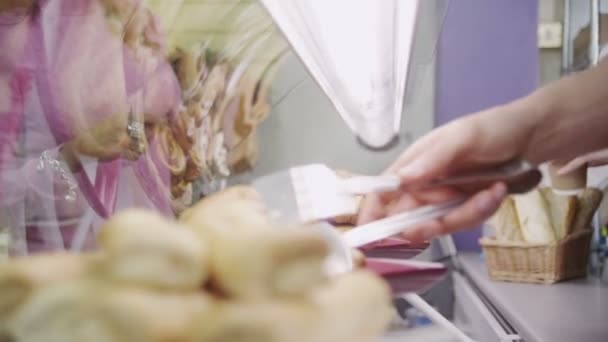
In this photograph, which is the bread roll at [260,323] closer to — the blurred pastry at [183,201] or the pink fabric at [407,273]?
the pink fabric at [407,273]

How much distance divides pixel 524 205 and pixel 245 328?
1250 millimetres

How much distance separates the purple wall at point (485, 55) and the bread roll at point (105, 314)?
478 millimetres

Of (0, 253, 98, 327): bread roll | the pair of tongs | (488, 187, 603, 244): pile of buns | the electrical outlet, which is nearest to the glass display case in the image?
the pair of tongs

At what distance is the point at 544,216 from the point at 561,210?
6 centimetres


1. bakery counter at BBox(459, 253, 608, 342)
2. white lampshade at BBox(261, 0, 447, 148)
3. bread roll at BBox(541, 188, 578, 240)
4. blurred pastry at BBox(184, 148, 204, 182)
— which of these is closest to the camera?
white lampshade at BBox(261, 0, 447, 148)

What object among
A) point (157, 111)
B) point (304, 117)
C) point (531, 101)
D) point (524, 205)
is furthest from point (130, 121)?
point (524, 205)

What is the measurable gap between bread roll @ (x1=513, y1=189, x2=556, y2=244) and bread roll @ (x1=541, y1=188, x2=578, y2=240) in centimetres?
2

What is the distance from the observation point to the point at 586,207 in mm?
1523

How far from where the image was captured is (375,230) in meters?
0.54

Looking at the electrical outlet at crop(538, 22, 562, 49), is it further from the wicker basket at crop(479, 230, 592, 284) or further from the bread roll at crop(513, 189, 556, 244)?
the wicker basket at crop(479, 230, 592, 284)

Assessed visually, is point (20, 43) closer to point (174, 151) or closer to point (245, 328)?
point (174, 151)

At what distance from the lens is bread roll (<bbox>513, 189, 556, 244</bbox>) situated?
4.48ft

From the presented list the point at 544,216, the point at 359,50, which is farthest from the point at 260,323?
the point at 544,216

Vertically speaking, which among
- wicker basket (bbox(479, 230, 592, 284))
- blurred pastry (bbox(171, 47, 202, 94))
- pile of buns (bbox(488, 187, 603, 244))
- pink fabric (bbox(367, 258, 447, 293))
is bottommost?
wicker basket (bbox(479, 230, 592, 284))
